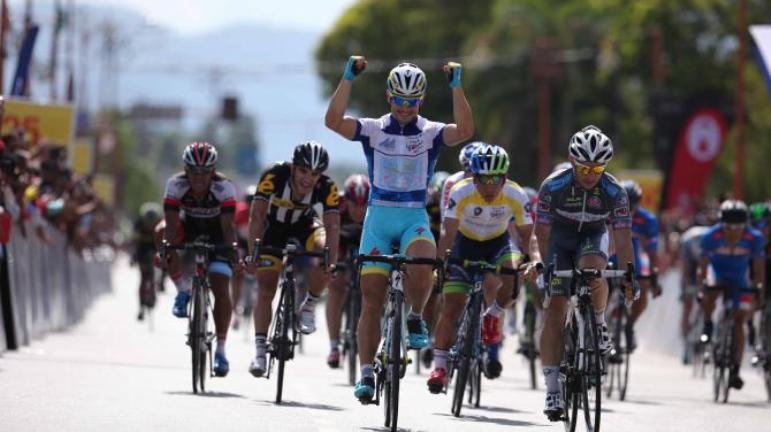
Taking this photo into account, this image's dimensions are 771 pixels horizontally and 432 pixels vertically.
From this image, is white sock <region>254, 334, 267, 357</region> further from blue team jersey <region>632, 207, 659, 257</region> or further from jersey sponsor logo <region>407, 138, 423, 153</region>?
blue team jersey <region>632, 207, 659, 257</region>

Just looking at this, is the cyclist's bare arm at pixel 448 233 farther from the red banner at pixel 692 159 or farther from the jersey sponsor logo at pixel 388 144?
the red banner at pixel 692 159

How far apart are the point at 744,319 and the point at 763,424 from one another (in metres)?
4.34

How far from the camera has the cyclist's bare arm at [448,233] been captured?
16359mm

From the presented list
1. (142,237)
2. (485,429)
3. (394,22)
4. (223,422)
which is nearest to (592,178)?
(485,429)

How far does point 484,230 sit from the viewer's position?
693 inches

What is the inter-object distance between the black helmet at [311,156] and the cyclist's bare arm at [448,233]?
106 cm

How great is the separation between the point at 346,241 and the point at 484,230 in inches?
140

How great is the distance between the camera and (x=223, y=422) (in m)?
14.2

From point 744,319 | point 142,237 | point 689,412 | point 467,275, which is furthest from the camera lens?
point 142,237

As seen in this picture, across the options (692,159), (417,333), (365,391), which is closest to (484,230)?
(417,333)

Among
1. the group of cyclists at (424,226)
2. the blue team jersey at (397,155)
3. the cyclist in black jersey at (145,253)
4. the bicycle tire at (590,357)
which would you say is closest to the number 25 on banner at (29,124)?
the cyclist in black jersey at (145,253)

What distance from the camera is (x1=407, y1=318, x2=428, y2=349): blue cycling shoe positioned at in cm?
1461

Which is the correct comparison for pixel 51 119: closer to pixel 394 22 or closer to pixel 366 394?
pixel 366 394

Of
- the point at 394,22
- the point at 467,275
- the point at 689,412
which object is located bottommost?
the point at 689,412
